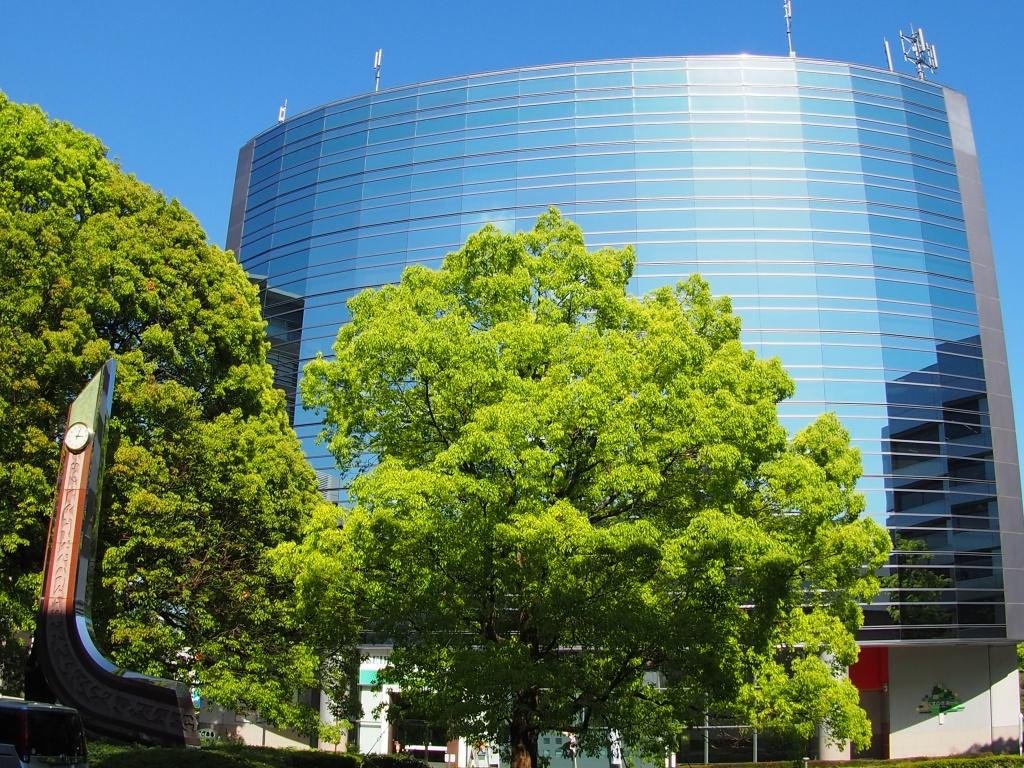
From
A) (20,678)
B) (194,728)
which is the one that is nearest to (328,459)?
(20,678)

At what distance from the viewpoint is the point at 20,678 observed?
2100 centimetres

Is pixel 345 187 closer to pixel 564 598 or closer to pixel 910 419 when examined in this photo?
pixel 910 419

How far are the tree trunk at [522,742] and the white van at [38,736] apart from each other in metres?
5.81

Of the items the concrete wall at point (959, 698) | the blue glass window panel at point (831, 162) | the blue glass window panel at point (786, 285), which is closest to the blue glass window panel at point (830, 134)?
the blue glass window panel at point (831, 162)

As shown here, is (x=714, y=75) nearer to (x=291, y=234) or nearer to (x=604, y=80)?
(x=604, y=80)

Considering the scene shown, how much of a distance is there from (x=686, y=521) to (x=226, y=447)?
9121 mm

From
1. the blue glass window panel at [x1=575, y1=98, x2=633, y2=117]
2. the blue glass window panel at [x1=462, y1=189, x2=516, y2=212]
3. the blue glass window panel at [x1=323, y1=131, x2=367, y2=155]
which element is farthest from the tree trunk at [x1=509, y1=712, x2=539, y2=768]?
the blue glass window panel at [x1=323, y1=131, x2=367, y2=155]

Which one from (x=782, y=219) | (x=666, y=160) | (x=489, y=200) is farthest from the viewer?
(x=489, y=200)

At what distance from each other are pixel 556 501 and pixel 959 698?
101ft

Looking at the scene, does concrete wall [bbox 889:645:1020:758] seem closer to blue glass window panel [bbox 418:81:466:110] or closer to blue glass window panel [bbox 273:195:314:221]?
blue glass window panel [bbox 418:81:466:110]

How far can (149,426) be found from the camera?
17438 mm

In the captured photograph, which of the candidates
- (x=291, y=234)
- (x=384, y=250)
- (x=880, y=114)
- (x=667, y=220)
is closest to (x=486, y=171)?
(x=384, y=250)

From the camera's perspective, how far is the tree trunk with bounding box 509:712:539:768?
13758 mm

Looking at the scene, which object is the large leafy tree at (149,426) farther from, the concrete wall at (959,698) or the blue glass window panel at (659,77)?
the concrete wall at (959,698)
